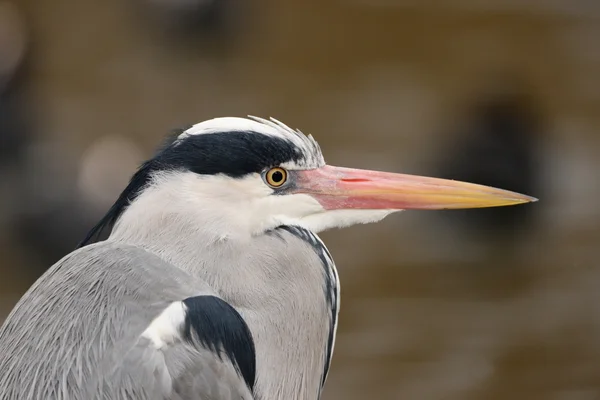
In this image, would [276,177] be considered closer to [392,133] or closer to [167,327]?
[167,327]

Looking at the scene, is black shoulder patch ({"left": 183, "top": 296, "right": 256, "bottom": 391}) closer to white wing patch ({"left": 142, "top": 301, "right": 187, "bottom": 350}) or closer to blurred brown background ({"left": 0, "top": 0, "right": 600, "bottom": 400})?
white wing patch ({"left": 142, "top": 301, "right": 187, "bottom": 350})

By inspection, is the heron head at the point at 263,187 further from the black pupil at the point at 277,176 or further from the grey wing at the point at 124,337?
the grey wing at the point at 124,337

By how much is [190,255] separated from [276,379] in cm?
31

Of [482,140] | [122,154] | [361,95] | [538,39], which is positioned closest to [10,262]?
[122,154]

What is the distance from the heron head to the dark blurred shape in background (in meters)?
5.23

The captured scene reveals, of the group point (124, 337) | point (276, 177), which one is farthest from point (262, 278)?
point (124, 337)

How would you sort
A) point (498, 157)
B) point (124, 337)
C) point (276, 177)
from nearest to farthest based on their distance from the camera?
point (124, 337) < point (276, 177) < point (498, 157)

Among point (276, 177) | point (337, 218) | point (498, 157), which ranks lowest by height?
point (498, 157)

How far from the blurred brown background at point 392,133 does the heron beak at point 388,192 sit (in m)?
3.47

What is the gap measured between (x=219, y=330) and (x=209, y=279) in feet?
0.50

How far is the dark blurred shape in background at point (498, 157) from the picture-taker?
771 centimetres

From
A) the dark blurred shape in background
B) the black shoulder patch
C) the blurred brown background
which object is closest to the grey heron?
the black shoulder patch

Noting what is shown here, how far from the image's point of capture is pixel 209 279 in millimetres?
2277

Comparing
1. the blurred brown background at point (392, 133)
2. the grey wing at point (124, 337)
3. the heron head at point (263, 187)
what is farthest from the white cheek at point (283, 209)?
the blurred brown background at point (392, 133)
